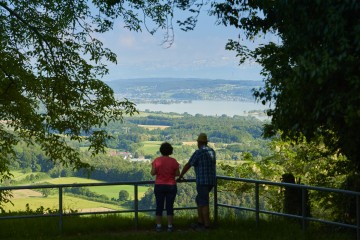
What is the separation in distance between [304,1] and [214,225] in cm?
474

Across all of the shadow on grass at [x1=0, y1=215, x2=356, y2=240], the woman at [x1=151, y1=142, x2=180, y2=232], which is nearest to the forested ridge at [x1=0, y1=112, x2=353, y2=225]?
the shadow on grass at [x1=0, y1=215, x2=356, y2=240]

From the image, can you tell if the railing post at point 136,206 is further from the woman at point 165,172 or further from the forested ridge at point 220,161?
the forested ridge at point 220,161

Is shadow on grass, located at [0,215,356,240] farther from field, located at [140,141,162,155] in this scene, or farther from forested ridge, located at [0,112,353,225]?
field, located at [140,141,162,155]

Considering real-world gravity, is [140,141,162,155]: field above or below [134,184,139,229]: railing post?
below

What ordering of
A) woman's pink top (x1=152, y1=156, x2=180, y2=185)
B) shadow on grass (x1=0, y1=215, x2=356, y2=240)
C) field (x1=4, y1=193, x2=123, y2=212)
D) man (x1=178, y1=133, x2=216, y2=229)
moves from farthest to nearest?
field (x1=4, y1=193, x2=123, y2=212) → man (x1=178, y1=133, x2=216, y2=229) → woman's pink top (x1=152, y1=156, x2=180, y2=185) → shadow on grass (x1=0, y1=215, x2=356, y2=240)

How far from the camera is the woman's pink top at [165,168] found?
38.2 ft

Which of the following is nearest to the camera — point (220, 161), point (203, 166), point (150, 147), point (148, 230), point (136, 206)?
point (203, 166)

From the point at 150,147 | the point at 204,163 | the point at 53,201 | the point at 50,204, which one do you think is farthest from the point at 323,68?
the point at 150,147

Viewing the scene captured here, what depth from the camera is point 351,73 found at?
30.7ft

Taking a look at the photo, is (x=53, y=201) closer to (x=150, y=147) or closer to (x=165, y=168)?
(x=165, y=168)

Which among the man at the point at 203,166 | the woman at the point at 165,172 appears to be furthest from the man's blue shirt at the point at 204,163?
the woman at the point at 165,172

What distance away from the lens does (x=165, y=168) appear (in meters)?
11.7

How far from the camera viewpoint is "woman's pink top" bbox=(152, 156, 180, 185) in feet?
38.2

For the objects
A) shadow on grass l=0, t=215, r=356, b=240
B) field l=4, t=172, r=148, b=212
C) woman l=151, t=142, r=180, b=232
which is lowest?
field l=4, t=172, r=148, b=212
